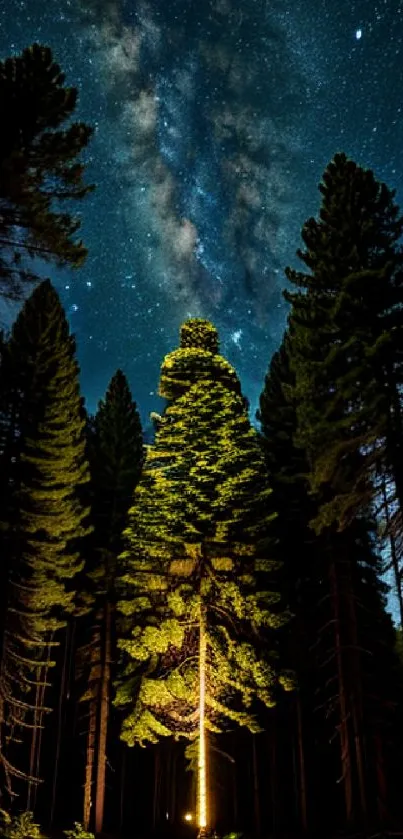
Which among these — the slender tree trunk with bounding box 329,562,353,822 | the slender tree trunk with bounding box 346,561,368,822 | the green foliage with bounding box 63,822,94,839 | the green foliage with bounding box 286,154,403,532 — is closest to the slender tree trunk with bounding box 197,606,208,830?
the slender tree trunk with bounding box 329,562,353,822

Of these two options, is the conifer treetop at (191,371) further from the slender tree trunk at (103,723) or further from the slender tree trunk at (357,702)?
the slender tree trunk at (103,723)

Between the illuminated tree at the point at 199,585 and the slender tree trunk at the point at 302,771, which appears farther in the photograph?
the slender tree trunk at the point at 302,771

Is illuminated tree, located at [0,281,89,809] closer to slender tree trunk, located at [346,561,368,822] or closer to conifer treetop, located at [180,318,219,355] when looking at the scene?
conifer treetop, located at [180,318,219,355]

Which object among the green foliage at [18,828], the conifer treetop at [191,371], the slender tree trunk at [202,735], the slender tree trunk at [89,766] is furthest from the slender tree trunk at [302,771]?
the conifer treetop at [191,371]

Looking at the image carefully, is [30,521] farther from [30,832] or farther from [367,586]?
[367,586]

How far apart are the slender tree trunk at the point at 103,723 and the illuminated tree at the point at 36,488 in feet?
7.69

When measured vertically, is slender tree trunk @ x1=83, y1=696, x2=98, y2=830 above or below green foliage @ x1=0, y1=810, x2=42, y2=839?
above

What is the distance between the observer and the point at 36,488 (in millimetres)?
19516

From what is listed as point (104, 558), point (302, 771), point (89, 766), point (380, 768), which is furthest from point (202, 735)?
point (104, 558)

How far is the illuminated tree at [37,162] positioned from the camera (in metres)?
11.5

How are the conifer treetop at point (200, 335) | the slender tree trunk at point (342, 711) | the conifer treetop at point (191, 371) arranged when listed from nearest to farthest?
the slender tree trunk at point (342, 711) → the conifer treetop at point (191, 371) → the conifer treetop at point (200, 335)

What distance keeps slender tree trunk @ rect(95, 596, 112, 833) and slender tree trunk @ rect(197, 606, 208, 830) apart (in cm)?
527

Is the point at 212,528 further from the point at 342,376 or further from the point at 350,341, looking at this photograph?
the point at 350,341

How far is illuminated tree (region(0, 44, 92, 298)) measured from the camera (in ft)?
37.6
